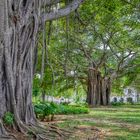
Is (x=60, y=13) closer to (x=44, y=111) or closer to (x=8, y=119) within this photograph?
(x=8, y=119)

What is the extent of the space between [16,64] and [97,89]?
18.2 metres

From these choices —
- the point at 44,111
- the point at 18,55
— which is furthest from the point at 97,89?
the point at 18,55

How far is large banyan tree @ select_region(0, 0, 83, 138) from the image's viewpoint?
21.5ft

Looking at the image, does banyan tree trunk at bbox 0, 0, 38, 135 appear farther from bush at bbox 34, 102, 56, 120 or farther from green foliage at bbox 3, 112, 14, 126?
bush at bbox 34, 102, 56, 120

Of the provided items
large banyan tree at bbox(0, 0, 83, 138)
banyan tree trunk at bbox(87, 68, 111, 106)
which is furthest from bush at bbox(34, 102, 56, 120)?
banyan tree trunk at bbox(87, 68, 111, 106)

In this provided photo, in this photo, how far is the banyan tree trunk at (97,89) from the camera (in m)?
24.2

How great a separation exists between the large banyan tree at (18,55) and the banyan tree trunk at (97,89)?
1662cm

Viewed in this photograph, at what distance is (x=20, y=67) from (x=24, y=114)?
889mm

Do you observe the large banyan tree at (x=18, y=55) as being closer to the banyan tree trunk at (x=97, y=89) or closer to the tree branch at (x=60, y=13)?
the tree branch at (x=60, y=13)

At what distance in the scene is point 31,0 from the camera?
23.5ft

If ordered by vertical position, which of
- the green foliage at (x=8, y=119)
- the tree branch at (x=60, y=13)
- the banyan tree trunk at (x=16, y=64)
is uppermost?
the tree branch at (x=60, y=13)

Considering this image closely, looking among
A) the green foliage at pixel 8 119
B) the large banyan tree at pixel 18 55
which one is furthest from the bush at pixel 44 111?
the green foliage at pixel 8 119

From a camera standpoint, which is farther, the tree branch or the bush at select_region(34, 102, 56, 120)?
the bush at select_region(34, 102, 56, 120)

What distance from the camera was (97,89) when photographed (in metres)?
24.9
